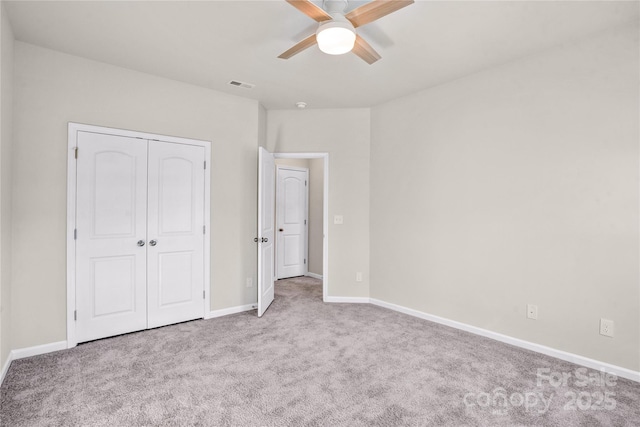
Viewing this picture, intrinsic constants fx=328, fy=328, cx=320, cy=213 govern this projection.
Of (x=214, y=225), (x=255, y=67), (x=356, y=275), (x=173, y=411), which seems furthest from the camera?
(x=356, y=275)

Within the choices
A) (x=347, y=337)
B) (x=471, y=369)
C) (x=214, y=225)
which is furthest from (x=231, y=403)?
(x=214, y=225)

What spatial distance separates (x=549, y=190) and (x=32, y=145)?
442 centimetres

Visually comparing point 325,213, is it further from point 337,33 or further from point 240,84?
point 337,33

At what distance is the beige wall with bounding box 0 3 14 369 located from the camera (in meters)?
2.32

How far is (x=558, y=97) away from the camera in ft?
9.07

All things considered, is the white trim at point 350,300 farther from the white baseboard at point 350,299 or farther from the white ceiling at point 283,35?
the white ceiling at point 283,35

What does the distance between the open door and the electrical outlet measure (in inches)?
123

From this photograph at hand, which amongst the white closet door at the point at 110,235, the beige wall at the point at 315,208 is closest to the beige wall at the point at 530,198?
the beige wall at the point at 315,208

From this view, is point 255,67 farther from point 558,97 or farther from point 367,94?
point 558,97

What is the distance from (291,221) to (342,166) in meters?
1.95

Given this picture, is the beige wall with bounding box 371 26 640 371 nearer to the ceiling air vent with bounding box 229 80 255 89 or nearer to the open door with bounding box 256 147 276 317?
the open door with bounding box 256 147 276 317

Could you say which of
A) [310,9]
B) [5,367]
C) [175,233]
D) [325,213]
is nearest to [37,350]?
[5,367]

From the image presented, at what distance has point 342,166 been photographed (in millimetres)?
4473

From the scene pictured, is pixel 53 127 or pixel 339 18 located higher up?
pixel 339 18
